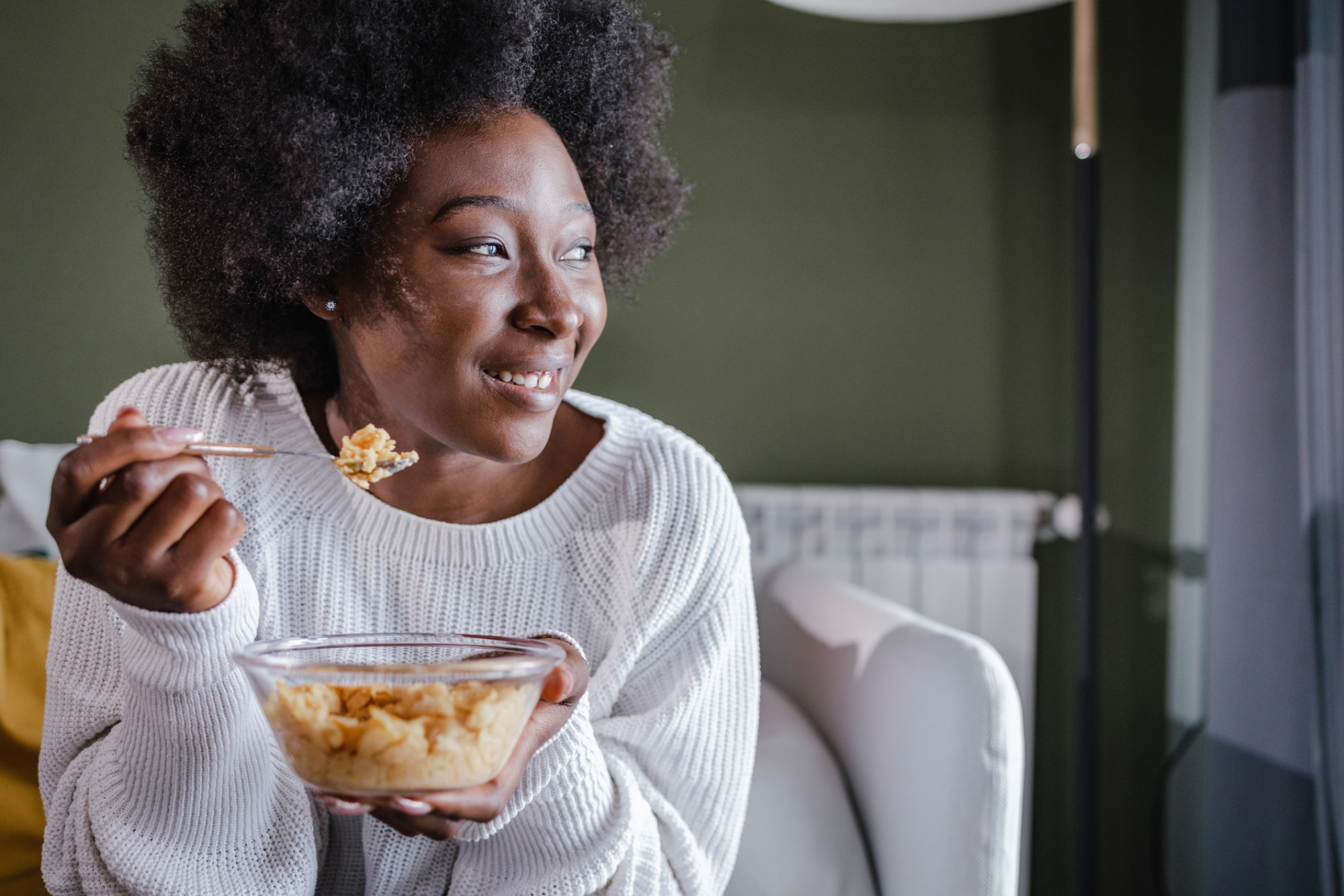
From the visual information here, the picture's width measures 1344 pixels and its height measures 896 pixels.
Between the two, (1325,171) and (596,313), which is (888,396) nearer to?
(1325,171)

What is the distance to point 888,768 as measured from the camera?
121 cm

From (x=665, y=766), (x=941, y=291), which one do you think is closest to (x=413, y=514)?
(x=665, y=766)

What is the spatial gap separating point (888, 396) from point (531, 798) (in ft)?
4.89

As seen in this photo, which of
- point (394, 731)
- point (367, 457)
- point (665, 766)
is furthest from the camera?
point (665, 766)

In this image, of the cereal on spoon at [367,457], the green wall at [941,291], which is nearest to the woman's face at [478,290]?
the cereal on spoon at [367,457]

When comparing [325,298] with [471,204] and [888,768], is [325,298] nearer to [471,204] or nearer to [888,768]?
[471,204]

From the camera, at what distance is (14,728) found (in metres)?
1.25

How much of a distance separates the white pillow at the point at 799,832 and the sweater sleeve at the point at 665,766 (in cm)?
21

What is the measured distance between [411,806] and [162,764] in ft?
1.04

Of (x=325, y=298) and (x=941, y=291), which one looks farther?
(x=941, y=291)

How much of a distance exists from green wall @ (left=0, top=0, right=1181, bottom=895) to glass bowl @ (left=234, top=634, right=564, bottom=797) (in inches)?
59.0

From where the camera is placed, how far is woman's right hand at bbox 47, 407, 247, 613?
0.57 m

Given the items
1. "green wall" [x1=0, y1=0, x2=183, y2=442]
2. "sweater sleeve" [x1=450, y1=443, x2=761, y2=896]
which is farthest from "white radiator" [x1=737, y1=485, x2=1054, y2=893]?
"green wall" [x1=0, y1=0, x2=183, y2=442]

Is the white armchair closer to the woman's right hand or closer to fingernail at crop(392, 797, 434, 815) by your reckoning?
fingernail at crop(392, 797, 434, 815)
